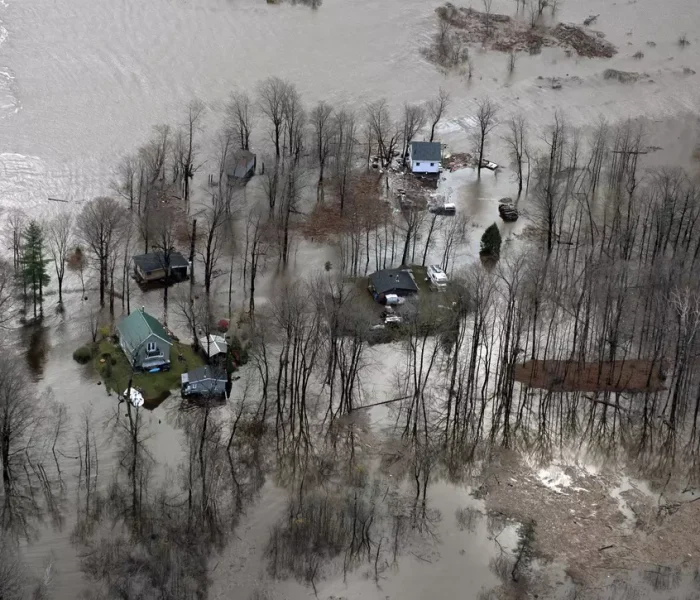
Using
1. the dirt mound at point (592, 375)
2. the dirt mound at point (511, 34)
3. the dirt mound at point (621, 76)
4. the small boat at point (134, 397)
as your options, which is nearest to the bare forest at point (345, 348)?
the dirt mound at point (592, 375)

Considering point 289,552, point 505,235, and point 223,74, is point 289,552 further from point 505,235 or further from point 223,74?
point 223,74

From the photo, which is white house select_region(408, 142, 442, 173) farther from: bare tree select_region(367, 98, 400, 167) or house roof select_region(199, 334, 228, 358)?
house roof select_region(199, 334, 228, 358)

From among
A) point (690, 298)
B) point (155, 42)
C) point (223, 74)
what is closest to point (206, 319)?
point (690, 298)

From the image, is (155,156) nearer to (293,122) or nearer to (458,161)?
(293,122)

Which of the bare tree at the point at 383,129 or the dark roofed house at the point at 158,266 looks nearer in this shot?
the dark roofed house at the point at 158,266

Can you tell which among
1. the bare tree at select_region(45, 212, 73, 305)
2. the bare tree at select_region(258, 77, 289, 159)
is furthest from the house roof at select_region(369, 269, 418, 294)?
the bare tree at select_region(45, 212, 73, 305)

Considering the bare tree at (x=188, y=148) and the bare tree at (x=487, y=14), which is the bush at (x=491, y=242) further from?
the bare tree at (x=487, y=14)
